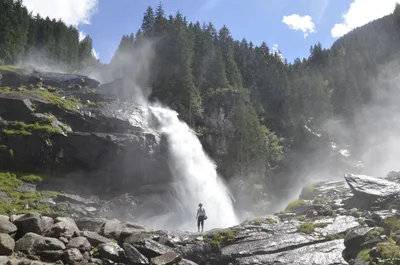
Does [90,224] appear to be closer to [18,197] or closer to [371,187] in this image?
[18,197]

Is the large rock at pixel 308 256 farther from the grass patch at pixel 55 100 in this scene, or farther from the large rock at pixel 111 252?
the grass patch at pixel 55 100

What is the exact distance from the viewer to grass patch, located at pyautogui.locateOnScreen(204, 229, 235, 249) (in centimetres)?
1750

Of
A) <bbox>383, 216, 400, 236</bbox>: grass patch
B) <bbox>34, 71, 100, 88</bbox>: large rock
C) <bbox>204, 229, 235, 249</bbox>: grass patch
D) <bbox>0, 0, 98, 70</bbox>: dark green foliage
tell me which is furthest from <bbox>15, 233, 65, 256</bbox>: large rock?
<bbox>0, 0, 98, 70</bbox>: dark green foliage

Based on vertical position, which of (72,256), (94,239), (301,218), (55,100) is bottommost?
(72,256)

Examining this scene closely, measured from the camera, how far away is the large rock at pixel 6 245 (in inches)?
532

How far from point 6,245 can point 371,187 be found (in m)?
22.1

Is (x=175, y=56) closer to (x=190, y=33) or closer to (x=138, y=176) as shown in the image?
(x=190, y=33)

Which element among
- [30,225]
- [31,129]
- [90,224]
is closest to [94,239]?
[30,225]

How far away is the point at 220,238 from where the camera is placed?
707 inches

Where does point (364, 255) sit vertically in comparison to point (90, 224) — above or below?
below

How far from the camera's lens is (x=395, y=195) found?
22.0 meters

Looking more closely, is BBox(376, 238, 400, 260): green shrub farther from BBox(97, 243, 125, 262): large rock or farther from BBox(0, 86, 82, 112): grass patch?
BBox(0, 86, 82, 112): grass patch

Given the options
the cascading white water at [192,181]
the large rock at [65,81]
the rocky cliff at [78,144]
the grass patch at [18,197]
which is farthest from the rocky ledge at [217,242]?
the large rock at [65,81]

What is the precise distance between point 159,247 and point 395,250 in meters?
10.3
